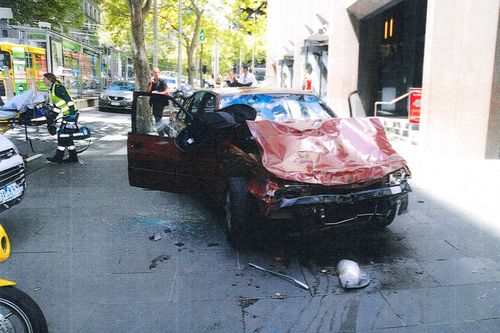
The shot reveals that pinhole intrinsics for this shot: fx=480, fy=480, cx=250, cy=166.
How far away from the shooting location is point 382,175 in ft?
15.1

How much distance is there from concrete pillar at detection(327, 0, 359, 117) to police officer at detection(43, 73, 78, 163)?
34.8ft

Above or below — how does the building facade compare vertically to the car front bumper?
above

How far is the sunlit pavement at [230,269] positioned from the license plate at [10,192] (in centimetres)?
51

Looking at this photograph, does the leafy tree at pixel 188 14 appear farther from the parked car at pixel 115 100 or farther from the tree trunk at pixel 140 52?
the tree trunk at pixel 140 52

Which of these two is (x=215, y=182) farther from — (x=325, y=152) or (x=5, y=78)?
(x=5, y=78)

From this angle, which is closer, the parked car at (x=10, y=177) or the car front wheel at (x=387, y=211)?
the car front wheel at (x=387, y=211)

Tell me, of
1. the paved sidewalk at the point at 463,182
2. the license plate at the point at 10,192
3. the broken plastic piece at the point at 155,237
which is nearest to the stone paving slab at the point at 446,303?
the paved sidewalk at the point at 463,182

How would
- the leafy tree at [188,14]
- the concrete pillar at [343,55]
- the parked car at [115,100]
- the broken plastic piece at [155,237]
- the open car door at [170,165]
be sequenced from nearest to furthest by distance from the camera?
1. the broken plastic piece at [155,237]
2. the open car door at [170,165]
3. the concrete pillar at [343,55]
4. the parked car at [115,100]
5. the leafy tree at [188,14]

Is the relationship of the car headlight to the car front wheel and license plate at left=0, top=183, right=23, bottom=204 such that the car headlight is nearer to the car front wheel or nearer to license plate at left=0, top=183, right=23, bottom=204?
the car front wheel

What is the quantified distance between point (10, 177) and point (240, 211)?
8.48 ft

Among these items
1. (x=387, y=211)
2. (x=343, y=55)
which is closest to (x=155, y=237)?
(x=387, y=211)

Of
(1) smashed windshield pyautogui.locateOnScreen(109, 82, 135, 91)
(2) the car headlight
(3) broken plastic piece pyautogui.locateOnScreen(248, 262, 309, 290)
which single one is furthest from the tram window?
(2) the car headlight

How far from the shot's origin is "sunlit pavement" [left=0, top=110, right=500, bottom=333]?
3672mm

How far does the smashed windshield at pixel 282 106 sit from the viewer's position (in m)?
6.19
